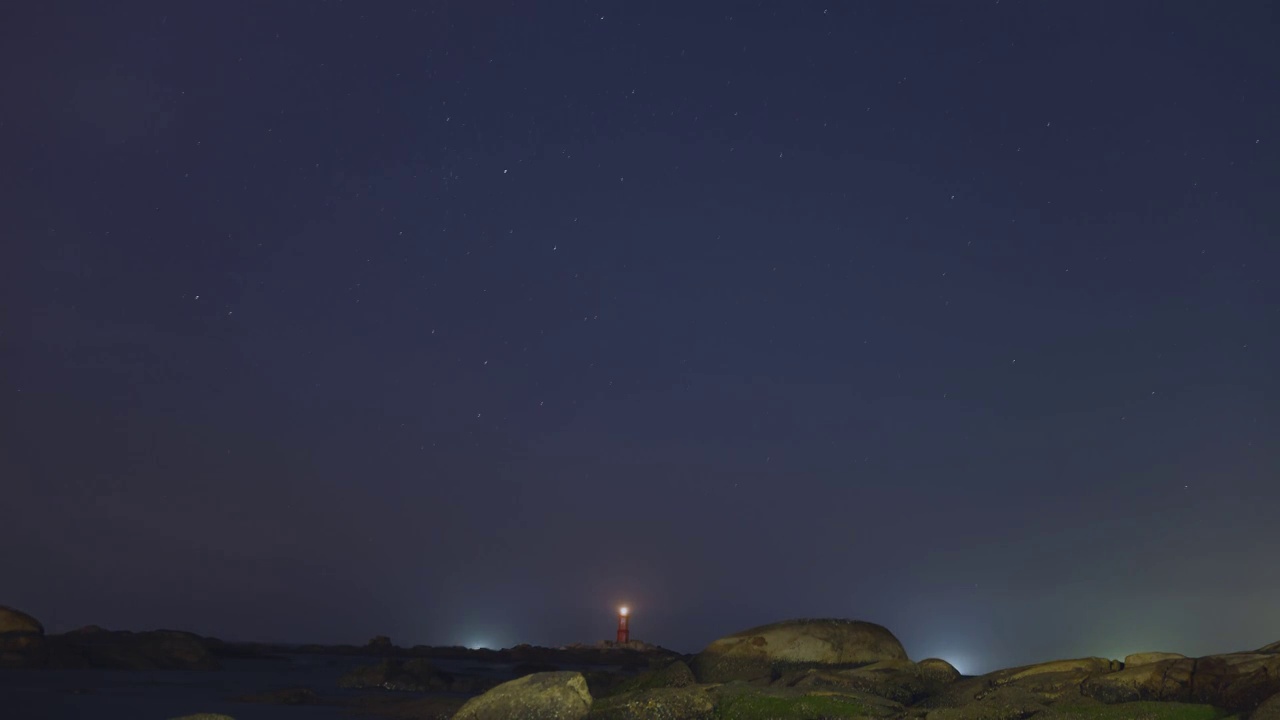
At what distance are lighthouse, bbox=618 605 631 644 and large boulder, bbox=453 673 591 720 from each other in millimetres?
53012

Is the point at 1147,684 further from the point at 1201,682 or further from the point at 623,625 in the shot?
the point at 623,625

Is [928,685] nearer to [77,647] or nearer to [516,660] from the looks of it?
[77,647]

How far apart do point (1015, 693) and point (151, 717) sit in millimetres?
20016

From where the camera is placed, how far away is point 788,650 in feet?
97.4

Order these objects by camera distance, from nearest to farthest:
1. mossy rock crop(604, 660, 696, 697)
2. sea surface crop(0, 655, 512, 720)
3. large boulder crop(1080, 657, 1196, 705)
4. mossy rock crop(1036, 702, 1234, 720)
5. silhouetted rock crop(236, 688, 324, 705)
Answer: mossy rock crop(1036, 702, 1234, 720) → large boulder crop(1080, 657, 1196, 705) → mossy rock crop(604, 660, 696, 697) → sea surface crop(0, 655, 512, 720) → silhouetted rock crop(236, 688, 324, 705)

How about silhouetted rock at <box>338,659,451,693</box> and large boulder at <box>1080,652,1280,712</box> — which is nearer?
large boulder at <box>1080,652,1280,712</box>

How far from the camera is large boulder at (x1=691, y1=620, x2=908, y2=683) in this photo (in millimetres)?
28891

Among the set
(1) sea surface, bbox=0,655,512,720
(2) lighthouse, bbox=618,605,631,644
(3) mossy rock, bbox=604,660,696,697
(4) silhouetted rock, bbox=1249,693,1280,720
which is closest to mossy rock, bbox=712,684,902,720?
(3) mossy rock, bbox=604,660,696,697

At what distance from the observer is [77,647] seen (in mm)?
44000

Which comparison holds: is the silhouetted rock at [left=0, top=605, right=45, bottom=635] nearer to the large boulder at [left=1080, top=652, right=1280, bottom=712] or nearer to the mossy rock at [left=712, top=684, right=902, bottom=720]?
the mossy rock at [left=712, top=684, right=902, bottom=720]

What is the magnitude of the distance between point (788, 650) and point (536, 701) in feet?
31.5

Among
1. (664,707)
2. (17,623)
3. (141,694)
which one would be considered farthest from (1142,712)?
(17,623)

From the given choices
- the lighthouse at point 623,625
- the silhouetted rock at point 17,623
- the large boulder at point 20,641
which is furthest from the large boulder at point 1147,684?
the lighthouse at point 623,625

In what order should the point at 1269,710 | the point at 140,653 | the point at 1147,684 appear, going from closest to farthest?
the point at 1269,710, the point at 1147,684, the point at 140,653
